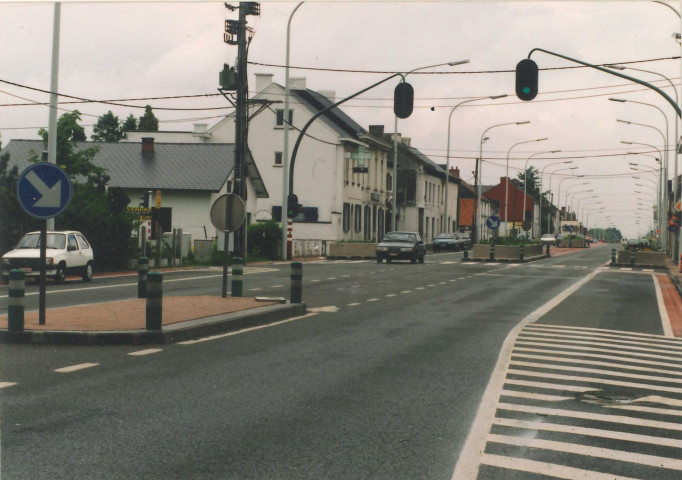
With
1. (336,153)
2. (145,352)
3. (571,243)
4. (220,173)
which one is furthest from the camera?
(571,243)

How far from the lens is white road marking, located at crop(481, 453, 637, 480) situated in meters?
5.55

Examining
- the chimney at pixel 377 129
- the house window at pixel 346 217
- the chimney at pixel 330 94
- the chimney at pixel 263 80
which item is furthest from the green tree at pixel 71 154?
the chimney at pixel 377 129

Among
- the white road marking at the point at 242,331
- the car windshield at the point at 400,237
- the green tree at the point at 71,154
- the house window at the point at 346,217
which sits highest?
the green tree at the point at 71,154

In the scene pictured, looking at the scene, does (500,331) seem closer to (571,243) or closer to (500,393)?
(500,393)

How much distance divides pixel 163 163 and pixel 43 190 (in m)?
40.6

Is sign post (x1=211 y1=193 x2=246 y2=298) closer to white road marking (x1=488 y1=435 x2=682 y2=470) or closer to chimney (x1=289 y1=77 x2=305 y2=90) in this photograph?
white road marking (x1=488 y1=435 x2=682 y2=470)

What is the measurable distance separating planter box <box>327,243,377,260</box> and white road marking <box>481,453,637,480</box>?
4462 centimetres

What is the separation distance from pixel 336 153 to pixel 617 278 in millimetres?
29781

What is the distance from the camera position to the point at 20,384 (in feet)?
27.7

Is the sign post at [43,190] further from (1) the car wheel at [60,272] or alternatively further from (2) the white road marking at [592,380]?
(1) the car wheel at [60,272]

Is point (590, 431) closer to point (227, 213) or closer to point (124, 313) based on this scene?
point (124, 313)

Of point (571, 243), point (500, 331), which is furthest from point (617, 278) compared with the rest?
point (571, 243)

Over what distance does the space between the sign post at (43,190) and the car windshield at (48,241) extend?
13513 mm

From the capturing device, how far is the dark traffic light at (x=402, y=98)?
25875mm
